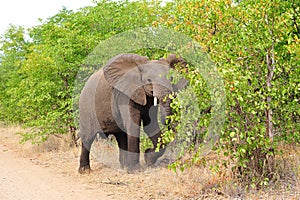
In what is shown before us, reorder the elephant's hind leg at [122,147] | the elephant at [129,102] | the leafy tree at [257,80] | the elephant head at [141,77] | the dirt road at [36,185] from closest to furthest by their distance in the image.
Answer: the leafy tree at [257,80]
the dirt road at [36,185]
the elephant head at [141,77]
the elephant at [129,102]
the elephant's hind leg at [122,147]

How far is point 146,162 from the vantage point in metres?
8.99

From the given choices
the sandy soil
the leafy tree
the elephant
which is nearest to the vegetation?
the leafy tree

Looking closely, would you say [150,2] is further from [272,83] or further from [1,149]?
[272,83]

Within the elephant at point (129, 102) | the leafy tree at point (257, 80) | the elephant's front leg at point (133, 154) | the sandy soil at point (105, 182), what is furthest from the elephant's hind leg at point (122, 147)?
the leafy tree at point (257, 80)

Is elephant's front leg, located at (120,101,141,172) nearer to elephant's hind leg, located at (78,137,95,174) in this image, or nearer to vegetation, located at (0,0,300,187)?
elephant's hind leg, located at (78,137,95,174)

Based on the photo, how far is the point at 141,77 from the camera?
867cm

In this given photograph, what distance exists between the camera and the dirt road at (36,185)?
700 centimetres

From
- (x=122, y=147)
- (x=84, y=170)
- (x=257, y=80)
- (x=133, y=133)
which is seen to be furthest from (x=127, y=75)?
(x=257, y=80)

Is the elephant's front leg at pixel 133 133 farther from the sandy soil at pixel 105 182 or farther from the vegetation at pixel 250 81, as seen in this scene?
the vegetation at pixel 250 81

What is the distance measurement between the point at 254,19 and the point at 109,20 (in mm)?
8040

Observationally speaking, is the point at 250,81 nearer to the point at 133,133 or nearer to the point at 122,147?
the point at 133,133

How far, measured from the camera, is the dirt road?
700 cm

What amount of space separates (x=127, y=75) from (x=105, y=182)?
2236 millimetres

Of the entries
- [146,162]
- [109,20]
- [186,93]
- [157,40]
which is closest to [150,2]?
[109,20]
